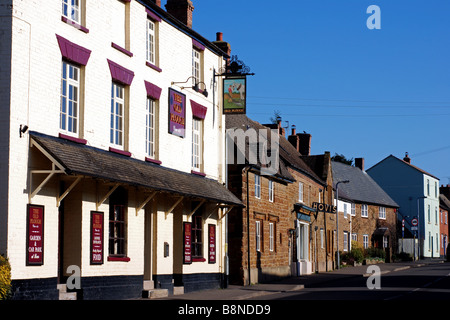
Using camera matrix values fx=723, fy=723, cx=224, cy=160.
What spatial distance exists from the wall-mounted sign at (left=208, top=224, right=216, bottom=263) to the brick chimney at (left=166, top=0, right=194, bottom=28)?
817 centimetres

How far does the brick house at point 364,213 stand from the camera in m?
63.5

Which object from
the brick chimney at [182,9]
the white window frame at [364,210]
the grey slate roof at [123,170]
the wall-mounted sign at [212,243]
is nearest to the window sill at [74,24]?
the grey slate roof at [123,170]

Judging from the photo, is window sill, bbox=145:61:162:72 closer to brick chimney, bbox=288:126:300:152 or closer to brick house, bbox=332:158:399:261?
brick chimney, bbox=288:126:300:152

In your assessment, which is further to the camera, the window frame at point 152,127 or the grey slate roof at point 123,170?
the window frame at point 152,127

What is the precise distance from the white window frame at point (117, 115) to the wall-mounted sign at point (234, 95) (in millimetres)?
7679

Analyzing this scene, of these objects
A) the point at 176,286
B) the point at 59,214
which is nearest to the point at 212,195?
the point at 176,286

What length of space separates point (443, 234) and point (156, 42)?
7535 centimetres

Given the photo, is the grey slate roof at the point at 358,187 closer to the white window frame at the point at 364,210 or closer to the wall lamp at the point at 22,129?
the white window frame at the point at 364,210

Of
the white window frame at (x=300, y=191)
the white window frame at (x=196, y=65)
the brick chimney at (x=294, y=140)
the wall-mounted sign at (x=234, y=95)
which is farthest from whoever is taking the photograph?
the brick chimney at (x=294, y=140)

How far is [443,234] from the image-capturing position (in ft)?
304

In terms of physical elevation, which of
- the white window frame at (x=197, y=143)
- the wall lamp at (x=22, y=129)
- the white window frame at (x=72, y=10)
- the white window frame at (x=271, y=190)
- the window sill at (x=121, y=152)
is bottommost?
the white window frame at (x=271, y=190)

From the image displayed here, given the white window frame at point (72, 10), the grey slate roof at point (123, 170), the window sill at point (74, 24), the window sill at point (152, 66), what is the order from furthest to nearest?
the window sill at point (152, 66), the white window frame at point (72, 10), the window sill at point (74, 24), the grey slate roof at point (123, 170)

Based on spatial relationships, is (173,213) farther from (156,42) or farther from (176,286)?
(156,42)

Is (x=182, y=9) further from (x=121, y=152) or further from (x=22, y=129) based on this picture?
(x=22, y=129)
